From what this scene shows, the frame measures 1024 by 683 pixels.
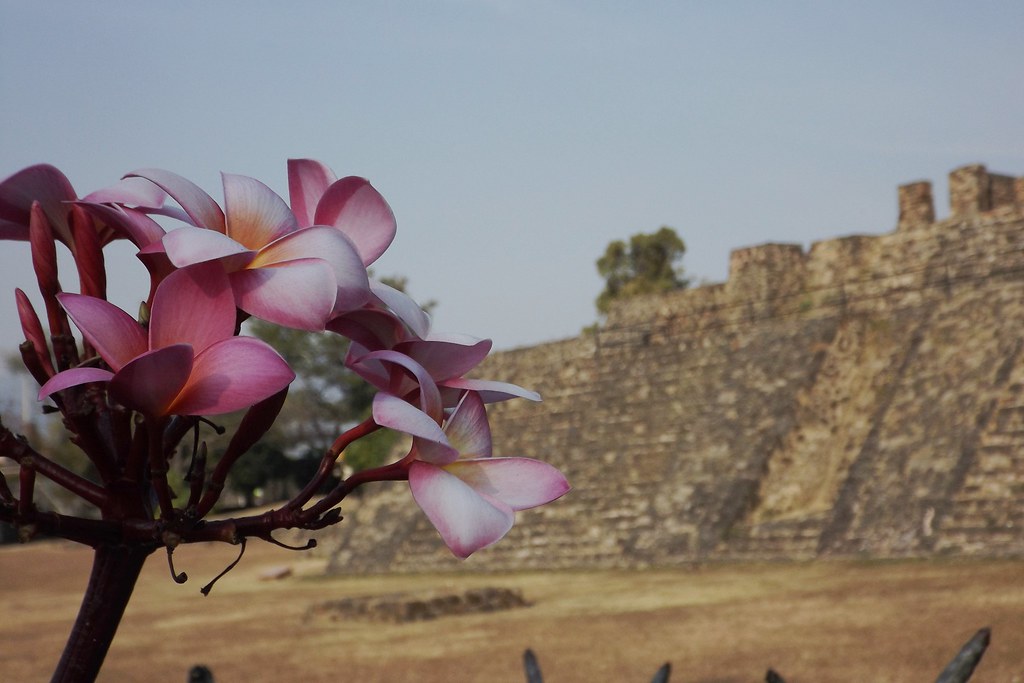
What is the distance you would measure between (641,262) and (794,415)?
25.6m

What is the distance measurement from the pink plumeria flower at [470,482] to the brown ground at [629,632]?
303 inches

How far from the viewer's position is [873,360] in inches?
784

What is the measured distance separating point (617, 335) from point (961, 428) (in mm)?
8548

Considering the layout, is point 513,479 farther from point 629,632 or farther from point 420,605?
point 420,605

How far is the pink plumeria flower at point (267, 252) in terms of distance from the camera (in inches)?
38.1

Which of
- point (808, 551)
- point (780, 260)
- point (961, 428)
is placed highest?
point (780, 260)

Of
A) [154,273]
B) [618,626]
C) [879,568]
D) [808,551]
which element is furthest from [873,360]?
[154,273]

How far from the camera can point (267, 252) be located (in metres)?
1.06

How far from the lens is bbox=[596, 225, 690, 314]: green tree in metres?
44.2

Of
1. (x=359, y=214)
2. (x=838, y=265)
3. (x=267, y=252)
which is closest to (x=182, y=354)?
(x=267, y=252)

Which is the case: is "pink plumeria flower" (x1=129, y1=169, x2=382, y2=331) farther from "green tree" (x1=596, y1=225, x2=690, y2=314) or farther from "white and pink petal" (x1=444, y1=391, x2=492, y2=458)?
"green tree" (x1=596, y1=225, x2=690, y2=314)

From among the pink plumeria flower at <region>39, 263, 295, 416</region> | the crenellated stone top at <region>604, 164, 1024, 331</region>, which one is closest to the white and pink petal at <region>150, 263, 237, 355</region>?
the pink plumeria flower at <region>39, 263, 295, 416</region>

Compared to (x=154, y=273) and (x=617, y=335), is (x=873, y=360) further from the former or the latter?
(x=154, y=273)

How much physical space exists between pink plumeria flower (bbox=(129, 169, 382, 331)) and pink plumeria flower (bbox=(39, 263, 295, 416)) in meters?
0.02
